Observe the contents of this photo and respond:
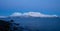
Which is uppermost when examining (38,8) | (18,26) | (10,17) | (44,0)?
(44,0)

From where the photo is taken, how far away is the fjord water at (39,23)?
4.72 ft

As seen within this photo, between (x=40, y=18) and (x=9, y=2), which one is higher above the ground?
(x=9, y=2)

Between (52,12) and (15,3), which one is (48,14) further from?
(15,3)

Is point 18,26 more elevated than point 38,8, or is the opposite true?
Answer: point 38,8

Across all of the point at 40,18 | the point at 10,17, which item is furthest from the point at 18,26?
the point at 40,18

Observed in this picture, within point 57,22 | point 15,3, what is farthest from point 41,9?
point 15,3

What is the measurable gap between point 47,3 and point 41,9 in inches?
4.9

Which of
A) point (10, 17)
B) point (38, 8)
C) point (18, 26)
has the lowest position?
point (18, 26)

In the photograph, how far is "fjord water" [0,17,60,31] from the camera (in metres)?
1.44

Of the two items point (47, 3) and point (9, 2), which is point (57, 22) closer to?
point (47, 3)

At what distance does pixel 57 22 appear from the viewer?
1.43 metres

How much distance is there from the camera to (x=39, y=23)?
4.80 feet

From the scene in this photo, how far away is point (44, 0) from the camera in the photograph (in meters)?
1.49

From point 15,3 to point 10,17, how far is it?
22cm
